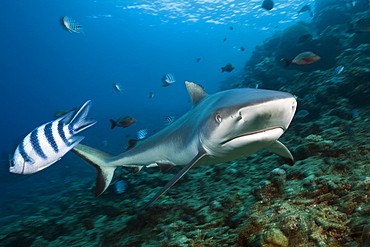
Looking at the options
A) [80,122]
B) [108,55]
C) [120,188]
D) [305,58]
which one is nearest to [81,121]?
[80,122]

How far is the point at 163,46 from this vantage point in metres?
109

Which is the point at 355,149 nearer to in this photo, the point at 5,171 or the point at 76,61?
the point at 5,171

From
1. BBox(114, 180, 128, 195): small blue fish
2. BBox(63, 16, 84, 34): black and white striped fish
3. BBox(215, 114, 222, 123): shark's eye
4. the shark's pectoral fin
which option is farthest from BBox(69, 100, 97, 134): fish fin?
BBox(63, 16, 84, 34): black and white striped fish

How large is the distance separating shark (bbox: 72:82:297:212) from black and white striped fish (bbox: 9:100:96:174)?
1231mm

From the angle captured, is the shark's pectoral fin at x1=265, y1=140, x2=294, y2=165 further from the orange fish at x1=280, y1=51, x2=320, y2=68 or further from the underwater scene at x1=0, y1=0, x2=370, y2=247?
the orange fish at x1=280, y1=51, x2=320, y2=68

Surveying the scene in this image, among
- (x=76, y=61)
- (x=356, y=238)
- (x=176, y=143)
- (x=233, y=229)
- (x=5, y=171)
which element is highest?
(x=76, y=61)

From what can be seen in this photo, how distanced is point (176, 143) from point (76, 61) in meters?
126

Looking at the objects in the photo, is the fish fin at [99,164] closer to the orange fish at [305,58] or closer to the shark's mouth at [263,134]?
the shark's mouth at [263,134]

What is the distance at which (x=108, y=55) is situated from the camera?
11631cm

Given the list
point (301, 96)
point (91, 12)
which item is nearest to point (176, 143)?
point (301, 96)

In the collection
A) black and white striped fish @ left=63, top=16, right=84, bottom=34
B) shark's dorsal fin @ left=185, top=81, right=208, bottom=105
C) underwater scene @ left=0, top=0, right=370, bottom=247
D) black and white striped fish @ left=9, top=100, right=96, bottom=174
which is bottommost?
underwater scene @ left=0, top=0, right=370, bottom=247

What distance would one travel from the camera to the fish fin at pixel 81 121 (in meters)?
2.38

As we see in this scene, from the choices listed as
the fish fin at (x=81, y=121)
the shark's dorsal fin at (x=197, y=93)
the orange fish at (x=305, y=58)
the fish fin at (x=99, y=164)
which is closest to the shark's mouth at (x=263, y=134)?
the shark's dorsal fin at (x=197, y=93)

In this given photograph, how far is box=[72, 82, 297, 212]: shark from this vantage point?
1834 mm
